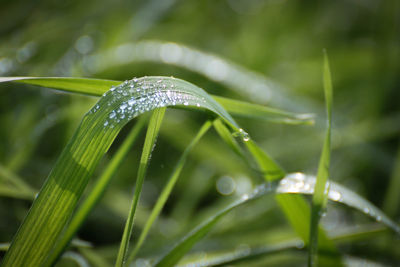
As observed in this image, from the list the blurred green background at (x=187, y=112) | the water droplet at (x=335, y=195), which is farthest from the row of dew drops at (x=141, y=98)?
the blurred green background at (x=187, y=112)

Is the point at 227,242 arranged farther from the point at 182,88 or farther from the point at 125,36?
the point at 125,36

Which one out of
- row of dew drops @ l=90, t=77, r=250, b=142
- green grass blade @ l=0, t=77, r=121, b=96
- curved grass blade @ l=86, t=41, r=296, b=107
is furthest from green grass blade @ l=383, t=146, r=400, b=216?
green grass blade @ l=0, t=77, r=121, b=96

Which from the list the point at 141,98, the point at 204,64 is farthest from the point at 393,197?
the point at 141,98

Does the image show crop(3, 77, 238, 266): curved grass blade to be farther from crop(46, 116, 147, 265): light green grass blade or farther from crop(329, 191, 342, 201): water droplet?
crop(329, 191, 342, 201): water droplet

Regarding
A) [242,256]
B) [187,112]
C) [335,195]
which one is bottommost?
[242,256]

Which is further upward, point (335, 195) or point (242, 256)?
point (335, 195)

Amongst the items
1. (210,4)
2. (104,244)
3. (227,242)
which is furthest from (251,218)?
(210,4)

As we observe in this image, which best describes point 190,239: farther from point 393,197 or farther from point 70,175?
point 393,197

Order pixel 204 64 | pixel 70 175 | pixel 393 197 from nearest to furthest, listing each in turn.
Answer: pixel 70 175 → pixel 393 197 → pixel 204 64
